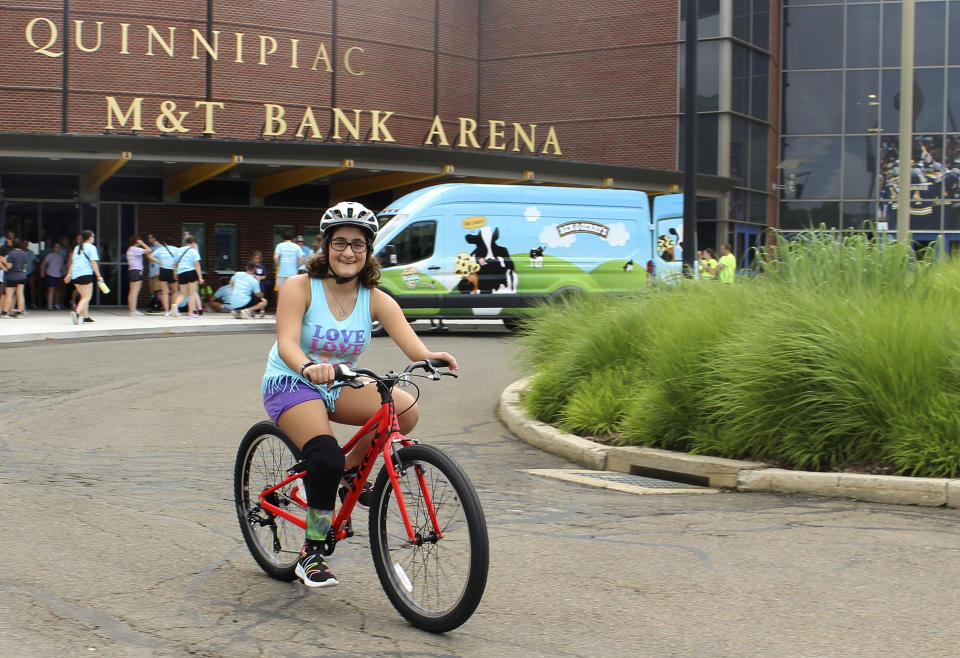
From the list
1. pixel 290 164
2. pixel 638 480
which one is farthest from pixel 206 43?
pixel 638 480

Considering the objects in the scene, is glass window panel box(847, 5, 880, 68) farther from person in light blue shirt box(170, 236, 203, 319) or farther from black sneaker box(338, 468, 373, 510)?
black sneaker box(338, 468, 373, 510)

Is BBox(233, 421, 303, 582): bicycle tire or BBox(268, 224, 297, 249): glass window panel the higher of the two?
BBox(268, 224, 297, 249): glass window panel

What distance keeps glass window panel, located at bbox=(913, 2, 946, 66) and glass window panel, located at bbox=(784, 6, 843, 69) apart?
2.67m

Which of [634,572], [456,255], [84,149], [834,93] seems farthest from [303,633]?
[834,93]

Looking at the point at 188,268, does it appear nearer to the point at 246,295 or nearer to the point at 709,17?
the point at 246,295

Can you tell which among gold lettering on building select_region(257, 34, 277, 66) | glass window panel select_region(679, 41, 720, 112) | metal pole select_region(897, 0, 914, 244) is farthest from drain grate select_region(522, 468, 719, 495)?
glass window panel select_region(679, 41, 720, 112)

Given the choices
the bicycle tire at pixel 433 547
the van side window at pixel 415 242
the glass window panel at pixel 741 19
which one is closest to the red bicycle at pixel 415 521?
the bicycle tire at pixel 433 547

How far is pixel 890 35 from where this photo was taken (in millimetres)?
38188

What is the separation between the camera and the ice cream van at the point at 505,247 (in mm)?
19641

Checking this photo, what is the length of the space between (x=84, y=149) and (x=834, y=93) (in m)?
26.5

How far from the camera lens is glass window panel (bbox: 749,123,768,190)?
36062 mm

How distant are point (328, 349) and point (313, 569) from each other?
920mm

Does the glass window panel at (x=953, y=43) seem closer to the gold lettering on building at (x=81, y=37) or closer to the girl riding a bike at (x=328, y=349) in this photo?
the gold lettering on building at (x=81, y=37)

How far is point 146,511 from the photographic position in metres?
6.18
